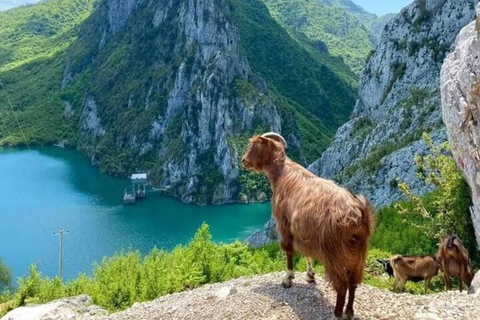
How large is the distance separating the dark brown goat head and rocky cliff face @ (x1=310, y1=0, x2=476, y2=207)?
24969mm

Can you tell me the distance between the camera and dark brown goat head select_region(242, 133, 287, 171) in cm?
912

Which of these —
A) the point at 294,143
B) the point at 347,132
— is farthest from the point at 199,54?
the point at 347,132

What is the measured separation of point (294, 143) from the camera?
12862 centimetres

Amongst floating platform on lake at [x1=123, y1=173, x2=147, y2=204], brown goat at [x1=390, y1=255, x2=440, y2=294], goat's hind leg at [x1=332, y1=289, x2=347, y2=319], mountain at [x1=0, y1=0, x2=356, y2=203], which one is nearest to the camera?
goat's hind leg at [x1=332, y1=289, x2=347, y2=319]

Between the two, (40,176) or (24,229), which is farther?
(40,176)

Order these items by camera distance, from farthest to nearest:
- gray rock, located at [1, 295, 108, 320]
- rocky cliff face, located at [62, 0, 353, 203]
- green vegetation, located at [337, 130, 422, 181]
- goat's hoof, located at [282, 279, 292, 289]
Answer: rocky cliff face, located at [62, 0, 353, 203] → green vegetation, located at [337, 130, 422, 181] → gray rock, located at [1, 295, 108, 320] → goat's hoof, located at [282, 279, 292, 289]

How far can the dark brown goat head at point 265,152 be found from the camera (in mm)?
9117

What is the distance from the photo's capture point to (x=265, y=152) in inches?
362

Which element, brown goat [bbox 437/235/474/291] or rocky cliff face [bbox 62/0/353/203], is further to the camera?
rocky cliff face [bbox 62/0/353/203]

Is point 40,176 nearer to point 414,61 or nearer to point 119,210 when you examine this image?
point 119,210

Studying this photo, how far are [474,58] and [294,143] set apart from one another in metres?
118

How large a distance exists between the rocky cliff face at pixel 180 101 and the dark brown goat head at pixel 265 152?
328ft

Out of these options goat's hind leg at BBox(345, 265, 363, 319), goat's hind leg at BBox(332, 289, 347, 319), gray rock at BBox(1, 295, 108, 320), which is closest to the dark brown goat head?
goat's hind leg at BBox(345, 265, 363, 319)

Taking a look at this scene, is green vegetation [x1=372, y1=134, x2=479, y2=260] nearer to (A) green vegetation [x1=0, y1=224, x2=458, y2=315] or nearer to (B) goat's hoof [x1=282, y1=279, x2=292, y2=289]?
(A) green vegetation [x1=0, y1=224, x2=458, y2=315]
